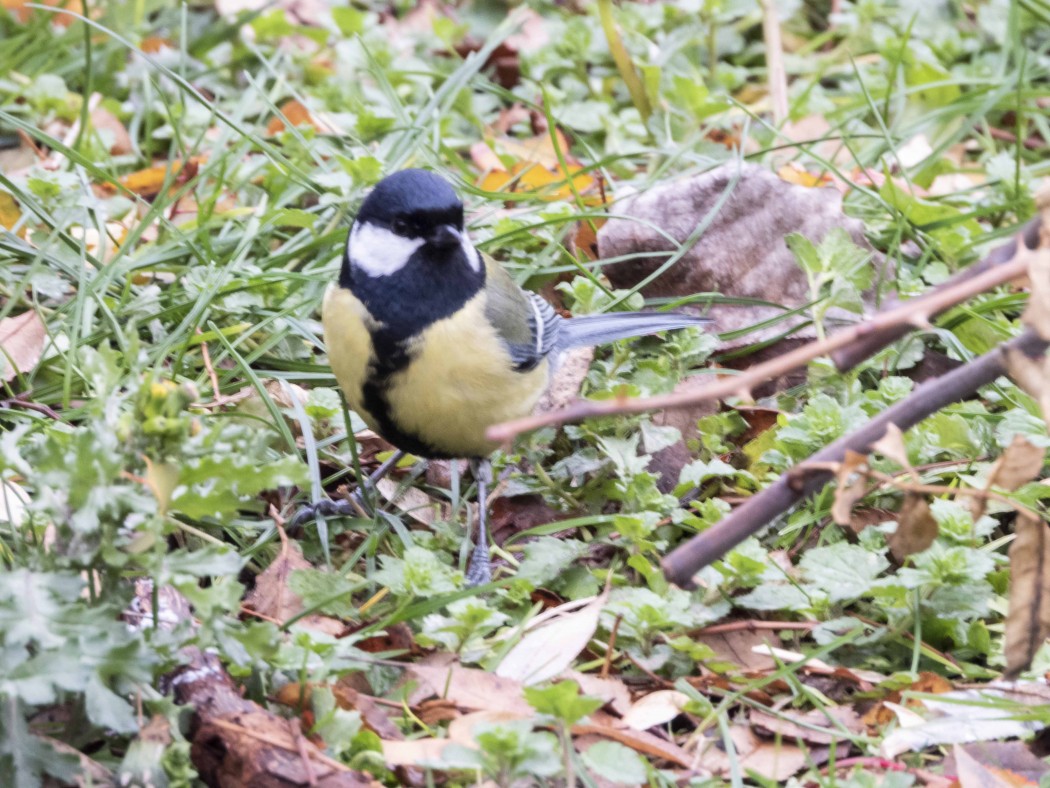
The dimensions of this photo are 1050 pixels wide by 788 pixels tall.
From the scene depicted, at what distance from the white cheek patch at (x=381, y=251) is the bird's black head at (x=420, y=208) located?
2 centimetres

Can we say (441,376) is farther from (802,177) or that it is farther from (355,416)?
(802,177)

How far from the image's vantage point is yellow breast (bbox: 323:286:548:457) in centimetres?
266

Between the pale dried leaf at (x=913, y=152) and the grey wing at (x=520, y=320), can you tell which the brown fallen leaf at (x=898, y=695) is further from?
the pale dried leaf at (x=913, y=152)

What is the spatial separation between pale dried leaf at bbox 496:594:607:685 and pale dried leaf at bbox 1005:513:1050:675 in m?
0.82

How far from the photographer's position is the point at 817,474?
5.98 ft

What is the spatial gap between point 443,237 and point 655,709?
1084mm

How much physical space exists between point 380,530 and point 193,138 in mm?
1841

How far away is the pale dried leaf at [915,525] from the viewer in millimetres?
1819

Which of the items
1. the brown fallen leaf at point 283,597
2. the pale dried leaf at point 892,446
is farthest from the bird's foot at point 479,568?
the pale dried leaf at point 892,446

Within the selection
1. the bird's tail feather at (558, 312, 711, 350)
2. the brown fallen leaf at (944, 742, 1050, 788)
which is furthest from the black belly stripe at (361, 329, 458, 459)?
the brown fallen leaf at (944, 742, 1050, 788)

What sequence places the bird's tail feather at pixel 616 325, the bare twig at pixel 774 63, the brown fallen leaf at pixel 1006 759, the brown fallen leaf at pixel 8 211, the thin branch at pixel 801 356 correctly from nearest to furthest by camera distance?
the thin branch at pixel 801 356 < the brown fallen leaf at pixel 1006 759 < the bird's tail feather at pixel 616 325 < the brown fallen leaf at pixel 8 211 < the bare twig at pixel 774 63

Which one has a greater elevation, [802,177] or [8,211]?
[8,211]

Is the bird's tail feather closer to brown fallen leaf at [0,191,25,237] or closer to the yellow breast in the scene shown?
the yellow breast

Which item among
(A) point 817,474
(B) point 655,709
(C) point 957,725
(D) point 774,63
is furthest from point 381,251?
(D) point 774,63
